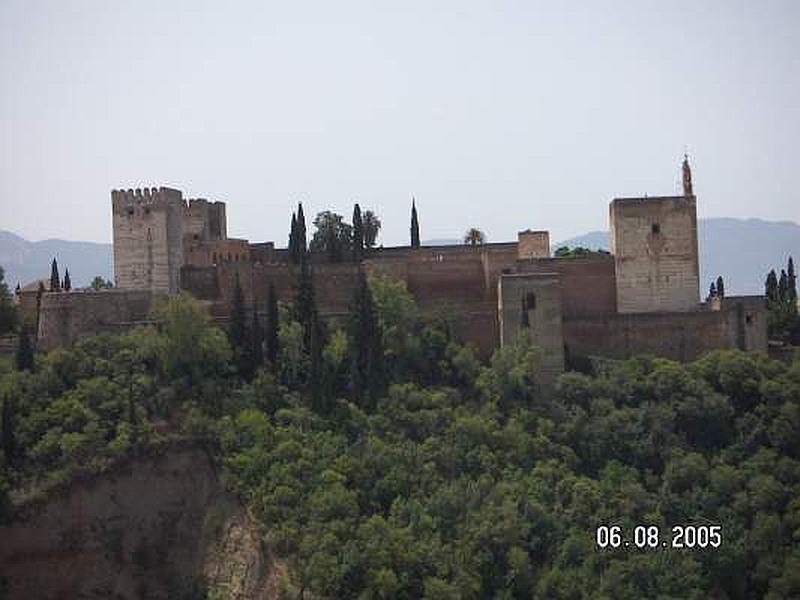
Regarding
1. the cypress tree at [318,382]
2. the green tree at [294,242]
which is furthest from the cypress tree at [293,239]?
the cypress tree at [318,382]

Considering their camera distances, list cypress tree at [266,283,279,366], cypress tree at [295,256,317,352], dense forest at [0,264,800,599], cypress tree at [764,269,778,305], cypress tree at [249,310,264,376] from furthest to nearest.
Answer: cypress tree at [764,269,778,305], cypress tree at [295,256,317,352], cypress tree at [266,283,279,366], cypress tree at [249,310,264,376], dense forest at [0,264,800,599]

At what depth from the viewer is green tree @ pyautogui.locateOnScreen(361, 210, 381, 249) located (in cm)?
4403

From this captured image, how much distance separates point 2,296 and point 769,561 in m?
20.0

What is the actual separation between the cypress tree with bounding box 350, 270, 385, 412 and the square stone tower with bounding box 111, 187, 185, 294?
230 inches

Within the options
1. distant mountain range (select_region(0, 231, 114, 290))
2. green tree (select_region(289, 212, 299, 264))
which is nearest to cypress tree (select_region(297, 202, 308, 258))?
green tree (select_region(289, 212, 299, 264))

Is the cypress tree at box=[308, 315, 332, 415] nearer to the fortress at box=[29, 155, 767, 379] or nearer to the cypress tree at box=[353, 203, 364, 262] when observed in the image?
the fortress at box=[29, 155, 767, 379]

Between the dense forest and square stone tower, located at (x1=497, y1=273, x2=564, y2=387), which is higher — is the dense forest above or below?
below

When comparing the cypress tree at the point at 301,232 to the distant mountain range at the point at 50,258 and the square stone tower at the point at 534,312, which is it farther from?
the distant mountain range at the point at 50,258

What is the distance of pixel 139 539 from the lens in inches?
1267

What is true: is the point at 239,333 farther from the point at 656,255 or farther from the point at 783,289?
the point at 783,289

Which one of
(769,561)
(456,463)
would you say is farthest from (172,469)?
(769,561)

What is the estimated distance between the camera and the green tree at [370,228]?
144 feet

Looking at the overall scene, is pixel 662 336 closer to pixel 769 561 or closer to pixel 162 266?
pixel 769 561

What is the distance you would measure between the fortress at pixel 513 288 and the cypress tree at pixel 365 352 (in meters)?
2.73
